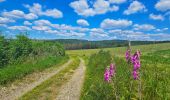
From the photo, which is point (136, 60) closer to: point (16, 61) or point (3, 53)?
point (3, 53)

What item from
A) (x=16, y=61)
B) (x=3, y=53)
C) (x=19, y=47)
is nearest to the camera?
(x=3, y=53)

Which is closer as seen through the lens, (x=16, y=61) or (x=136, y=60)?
(x=136, y=60)

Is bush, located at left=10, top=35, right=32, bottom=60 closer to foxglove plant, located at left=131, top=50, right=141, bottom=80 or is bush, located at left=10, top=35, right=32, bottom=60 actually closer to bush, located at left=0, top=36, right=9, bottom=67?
bush, located at left=0, top=36, right=9, bottom=67

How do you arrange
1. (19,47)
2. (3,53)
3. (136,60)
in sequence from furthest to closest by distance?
(19,47) < (3,53) < (136,60)

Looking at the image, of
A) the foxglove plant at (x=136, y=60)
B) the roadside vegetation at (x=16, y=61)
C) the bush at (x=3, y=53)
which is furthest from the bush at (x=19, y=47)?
the foxglove plant at (x=136, y=60)

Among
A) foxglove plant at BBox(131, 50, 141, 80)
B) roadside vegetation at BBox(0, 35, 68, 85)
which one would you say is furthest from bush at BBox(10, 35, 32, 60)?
foxglove plant at BBox(131, 50, 141, 80)

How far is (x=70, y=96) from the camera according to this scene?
1514 centimetres

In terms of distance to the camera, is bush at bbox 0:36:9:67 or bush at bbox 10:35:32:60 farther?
bush at bbox 10:35:32:60

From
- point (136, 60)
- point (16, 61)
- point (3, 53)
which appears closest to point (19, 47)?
point (16, 61)

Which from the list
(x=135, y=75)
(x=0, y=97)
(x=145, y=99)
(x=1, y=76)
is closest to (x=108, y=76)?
(x=135, y=75)

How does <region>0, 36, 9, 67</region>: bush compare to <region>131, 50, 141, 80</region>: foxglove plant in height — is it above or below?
below

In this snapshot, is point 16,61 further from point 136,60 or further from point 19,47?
point 136,60

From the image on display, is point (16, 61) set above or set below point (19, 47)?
below

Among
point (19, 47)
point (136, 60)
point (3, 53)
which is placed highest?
point (136, 60)
